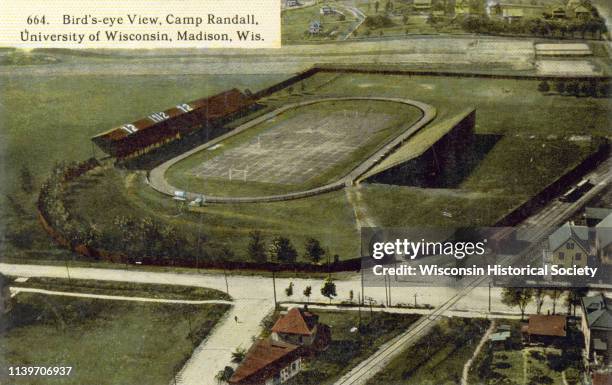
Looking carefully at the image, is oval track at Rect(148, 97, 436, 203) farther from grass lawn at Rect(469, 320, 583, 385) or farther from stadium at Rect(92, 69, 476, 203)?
grass lawn at Rect(469, 320, 583, 385)

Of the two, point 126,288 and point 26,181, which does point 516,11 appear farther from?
point 126,288

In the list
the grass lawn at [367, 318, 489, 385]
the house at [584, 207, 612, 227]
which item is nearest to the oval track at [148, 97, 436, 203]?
the house at [584, 207, 612, 227]

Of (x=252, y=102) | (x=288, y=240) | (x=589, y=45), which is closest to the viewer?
(x=288, y=240)

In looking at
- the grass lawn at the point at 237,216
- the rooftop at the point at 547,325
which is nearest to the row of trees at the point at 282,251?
the grass lawn at the point at 237,216

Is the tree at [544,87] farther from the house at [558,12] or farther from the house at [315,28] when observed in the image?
the house at [315,28]

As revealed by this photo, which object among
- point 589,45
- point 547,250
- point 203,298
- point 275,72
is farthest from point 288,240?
point 589,45

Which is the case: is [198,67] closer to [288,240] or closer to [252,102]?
[252,102]
